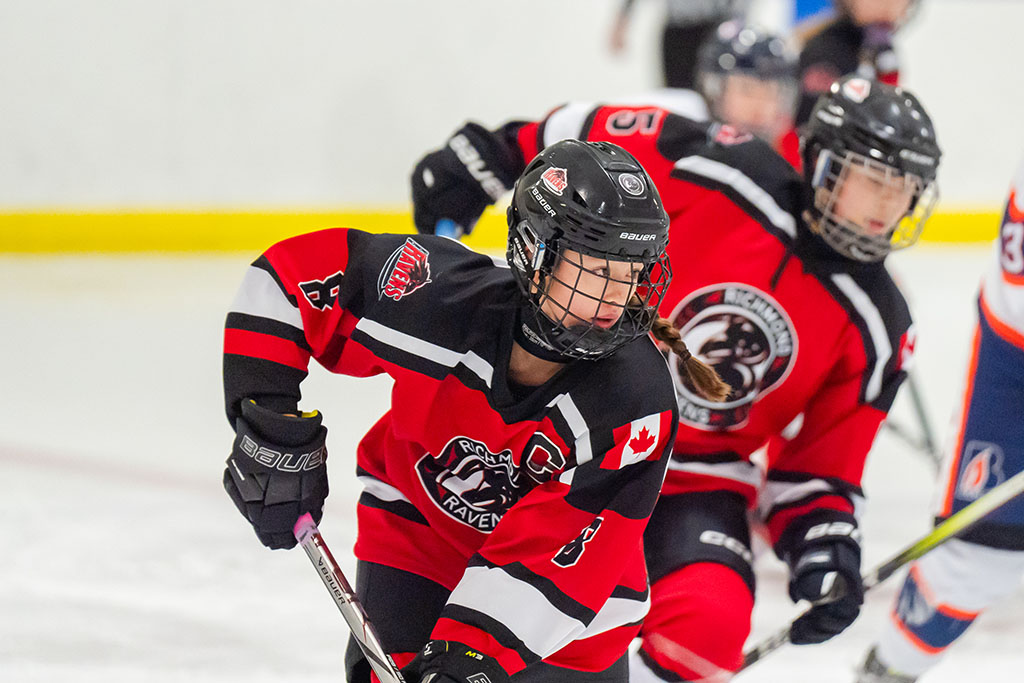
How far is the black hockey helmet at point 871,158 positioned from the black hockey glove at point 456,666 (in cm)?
90

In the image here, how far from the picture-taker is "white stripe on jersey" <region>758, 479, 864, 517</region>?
2025 millimetres

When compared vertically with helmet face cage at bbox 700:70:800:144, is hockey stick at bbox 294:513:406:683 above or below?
below

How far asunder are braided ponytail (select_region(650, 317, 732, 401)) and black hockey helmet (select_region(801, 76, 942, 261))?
50 centimetres

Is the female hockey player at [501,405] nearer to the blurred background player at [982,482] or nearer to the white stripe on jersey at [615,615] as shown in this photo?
the white stripe on jersey at [615,615]

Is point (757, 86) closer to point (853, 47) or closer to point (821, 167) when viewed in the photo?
point (853, 47)

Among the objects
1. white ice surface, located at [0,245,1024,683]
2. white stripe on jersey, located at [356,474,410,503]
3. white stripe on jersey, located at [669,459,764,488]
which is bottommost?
white ice surface, located at [0,245,1024,683]

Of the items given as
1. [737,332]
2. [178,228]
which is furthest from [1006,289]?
[178,228]

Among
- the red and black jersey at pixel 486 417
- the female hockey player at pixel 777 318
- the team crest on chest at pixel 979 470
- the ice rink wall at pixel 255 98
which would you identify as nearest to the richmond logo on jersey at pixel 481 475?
the red and black jersey at pixel 486 417

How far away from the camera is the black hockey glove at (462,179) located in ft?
6.86

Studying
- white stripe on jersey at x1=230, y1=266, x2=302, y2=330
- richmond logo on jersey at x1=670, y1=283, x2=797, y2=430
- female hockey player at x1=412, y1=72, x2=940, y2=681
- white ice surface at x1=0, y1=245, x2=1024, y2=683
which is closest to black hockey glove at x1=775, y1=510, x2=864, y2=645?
female hockey player at x1=412, y1=72, x2=940, y2=681

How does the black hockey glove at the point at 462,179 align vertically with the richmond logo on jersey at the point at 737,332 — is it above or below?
above

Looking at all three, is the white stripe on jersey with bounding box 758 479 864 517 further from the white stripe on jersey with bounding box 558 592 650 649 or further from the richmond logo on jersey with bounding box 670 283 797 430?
the white stripe on jersey with bounding box 558 592 650 649

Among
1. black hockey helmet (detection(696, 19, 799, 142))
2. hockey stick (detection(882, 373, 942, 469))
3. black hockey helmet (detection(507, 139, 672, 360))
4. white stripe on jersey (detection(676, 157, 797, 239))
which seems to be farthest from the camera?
black hockey helmet (detection(696, 19, 799, 142))

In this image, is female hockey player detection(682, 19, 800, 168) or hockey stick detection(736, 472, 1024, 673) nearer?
hockey stick detection(736, 472, 1024, 673)
